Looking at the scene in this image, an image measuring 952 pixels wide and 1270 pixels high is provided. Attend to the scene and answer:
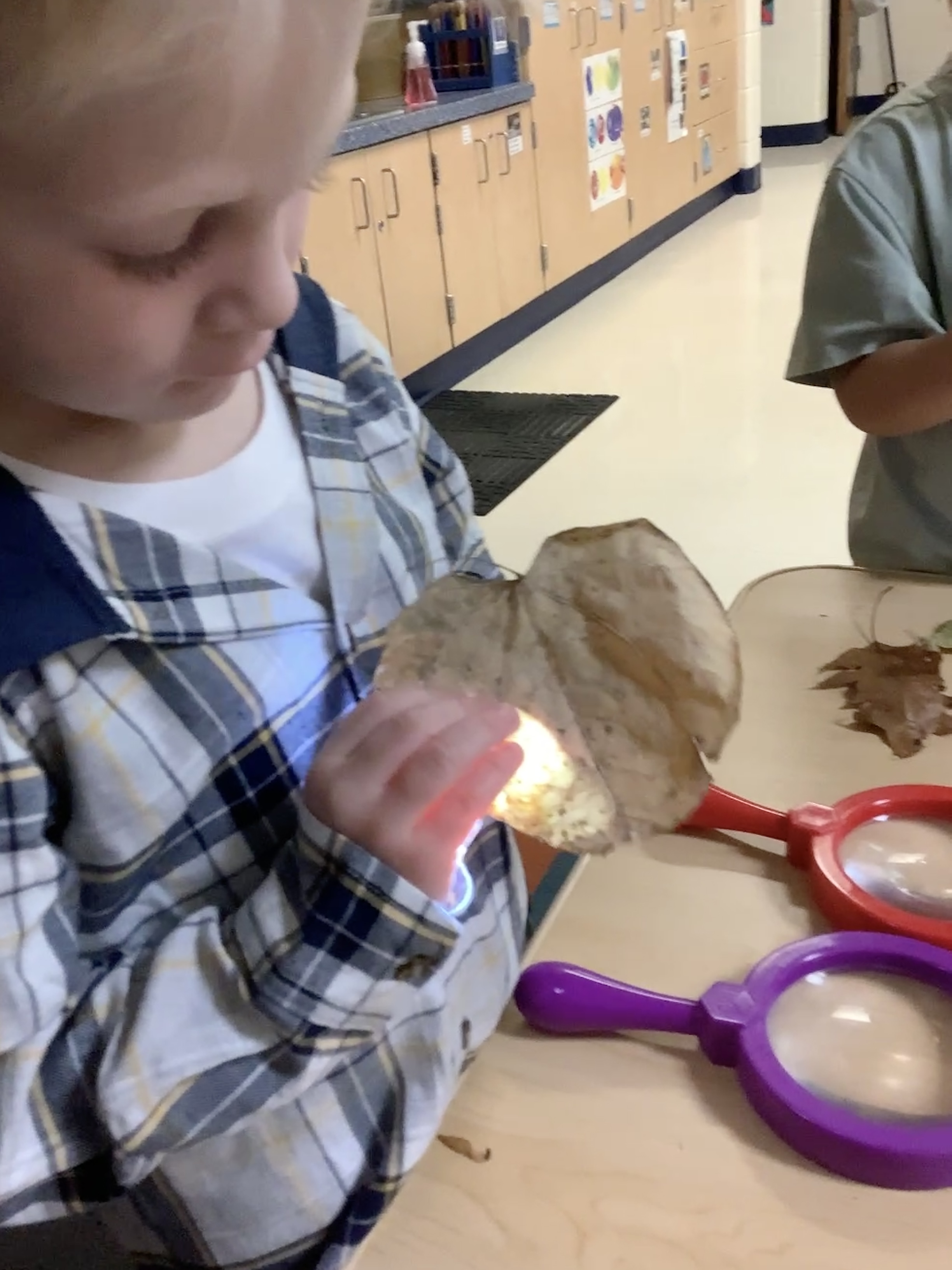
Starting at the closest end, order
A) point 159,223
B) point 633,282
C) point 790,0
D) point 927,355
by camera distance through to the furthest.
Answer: point 159,223
point 927,355
point 633,282
point 790,0

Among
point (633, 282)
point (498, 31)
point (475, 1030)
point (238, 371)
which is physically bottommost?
point (633, 282)

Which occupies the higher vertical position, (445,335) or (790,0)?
(790,0)

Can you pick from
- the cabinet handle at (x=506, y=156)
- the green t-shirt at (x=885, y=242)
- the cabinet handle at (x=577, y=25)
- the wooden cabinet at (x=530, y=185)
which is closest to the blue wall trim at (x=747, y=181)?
the wooden cabinet at (x=530, y=185)

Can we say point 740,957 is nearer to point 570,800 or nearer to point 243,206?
point 570,800

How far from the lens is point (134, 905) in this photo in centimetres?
47

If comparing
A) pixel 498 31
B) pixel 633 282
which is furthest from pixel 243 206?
pixel 633 282

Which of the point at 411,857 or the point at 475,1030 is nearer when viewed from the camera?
the point at 411,857

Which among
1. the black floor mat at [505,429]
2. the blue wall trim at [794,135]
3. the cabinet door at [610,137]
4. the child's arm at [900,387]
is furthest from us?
the blue wall trim at [794,135]

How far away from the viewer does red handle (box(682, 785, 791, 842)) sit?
55 cm

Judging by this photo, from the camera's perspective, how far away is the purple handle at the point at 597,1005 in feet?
1.50

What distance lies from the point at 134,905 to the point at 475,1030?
17 centimetres

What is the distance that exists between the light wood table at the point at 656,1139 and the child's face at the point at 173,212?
302 millimetres

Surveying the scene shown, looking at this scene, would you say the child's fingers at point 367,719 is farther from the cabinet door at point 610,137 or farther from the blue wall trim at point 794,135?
the blue wall trim at point 794,135

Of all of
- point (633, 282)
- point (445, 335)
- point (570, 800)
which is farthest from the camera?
point (633, 282)
